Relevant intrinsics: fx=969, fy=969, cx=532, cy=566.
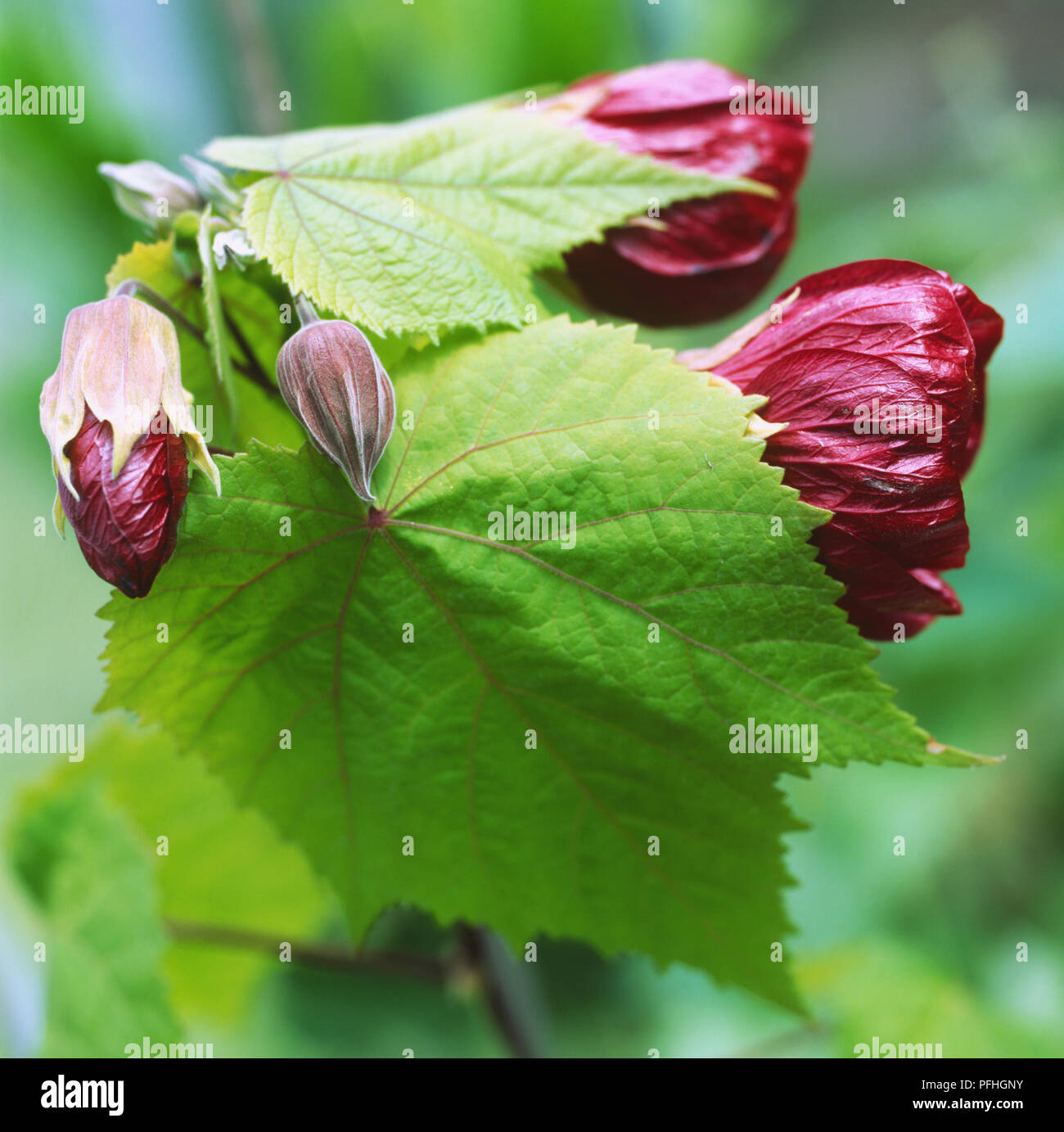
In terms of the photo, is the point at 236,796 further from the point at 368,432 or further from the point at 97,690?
the point at 97,690

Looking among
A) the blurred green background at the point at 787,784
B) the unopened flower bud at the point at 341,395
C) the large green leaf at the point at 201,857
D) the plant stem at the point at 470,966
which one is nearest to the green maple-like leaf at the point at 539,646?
the unopened flower bud at the point at 341,395

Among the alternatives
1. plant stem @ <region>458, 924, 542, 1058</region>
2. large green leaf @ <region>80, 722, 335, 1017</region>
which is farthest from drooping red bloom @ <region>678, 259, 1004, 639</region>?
large green leaf @ <region>80, 722, 335, 1017</region>

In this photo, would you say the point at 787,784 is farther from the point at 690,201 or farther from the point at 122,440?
the point at 122,440

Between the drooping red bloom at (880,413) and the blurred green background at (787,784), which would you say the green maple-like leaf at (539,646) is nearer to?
the drooping red bloom at (880,413)

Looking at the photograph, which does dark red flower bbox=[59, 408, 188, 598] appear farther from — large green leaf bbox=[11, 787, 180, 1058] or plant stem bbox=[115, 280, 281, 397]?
large green leaf bbox=[11, 787, 180, 1058]

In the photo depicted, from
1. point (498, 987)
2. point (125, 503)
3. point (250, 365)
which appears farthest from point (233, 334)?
point (498, 987)

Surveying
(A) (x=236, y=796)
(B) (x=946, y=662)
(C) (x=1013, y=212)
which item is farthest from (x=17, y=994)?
(C) (x=1013, y=212)
